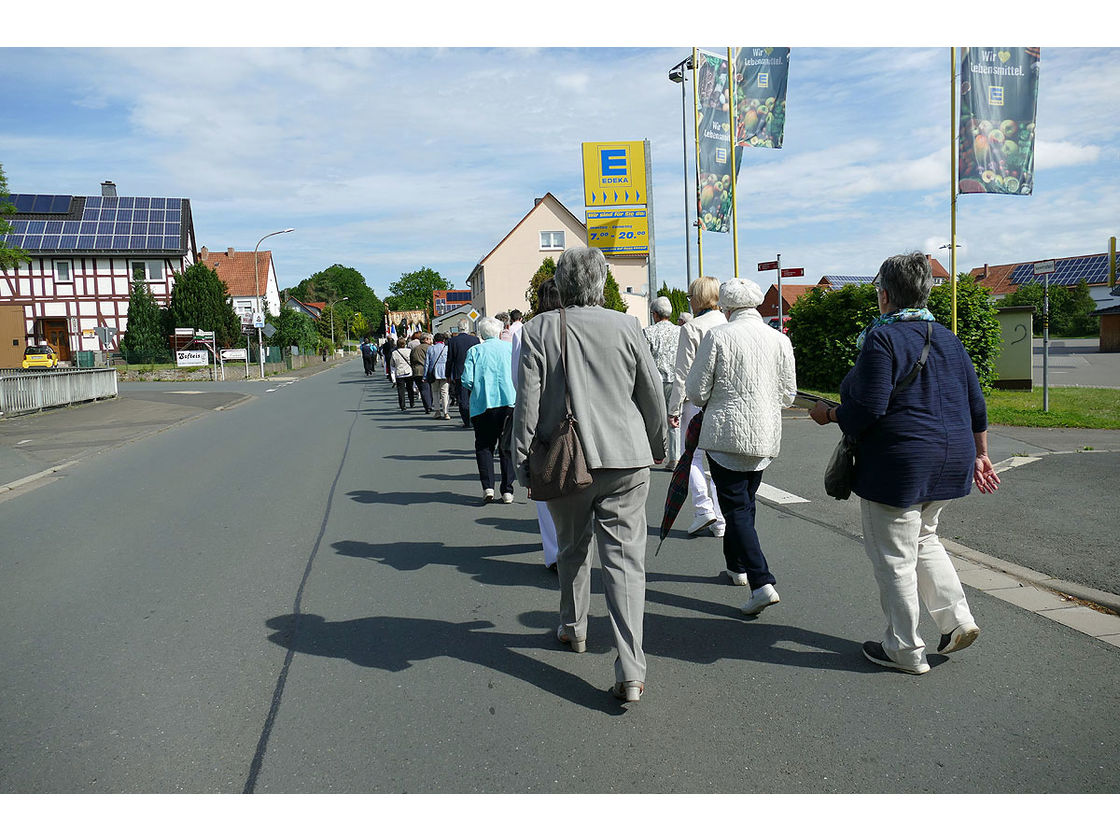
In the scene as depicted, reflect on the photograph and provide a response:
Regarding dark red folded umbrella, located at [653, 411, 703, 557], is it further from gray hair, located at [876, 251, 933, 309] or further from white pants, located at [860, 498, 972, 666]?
gray hair, located at [876, 251, 933, 309]

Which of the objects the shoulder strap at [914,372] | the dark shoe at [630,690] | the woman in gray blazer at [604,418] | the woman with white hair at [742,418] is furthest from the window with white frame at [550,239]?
the dark shoe at [630,690]

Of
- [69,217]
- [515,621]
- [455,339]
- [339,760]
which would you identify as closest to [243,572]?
[515,621]

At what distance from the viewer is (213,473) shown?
10.9m

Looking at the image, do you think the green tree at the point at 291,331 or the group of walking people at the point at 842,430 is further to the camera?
the green tree at the point at 291,331

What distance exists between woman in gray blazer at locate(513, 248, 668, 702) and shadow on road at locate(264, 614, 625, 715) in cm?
42

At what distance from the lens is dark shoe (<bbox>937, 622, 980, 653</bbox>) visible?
13.1ft

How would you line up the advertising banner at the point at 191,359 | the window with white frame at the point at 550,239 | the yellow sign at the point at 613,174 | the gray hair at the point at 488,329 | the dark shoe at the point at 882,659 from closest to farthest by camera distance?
the dark shoe at the point at 882,659 < the gray hair at the point at 488,329 < the yellow sign at the point at 613,174 < the advertising banner at the point at 191,359 < the window with white frame at the point at 550,239

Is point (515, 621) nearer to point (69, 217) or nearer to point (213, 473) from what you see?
point (213, 473)

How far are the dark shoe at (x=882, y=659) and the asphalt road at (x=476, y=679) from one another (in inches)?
3.1

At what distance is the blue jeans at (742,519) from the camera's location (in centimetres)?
477

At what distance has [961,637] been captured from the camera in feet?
13.1

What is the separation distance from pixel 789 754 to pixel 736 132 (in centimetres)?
1596

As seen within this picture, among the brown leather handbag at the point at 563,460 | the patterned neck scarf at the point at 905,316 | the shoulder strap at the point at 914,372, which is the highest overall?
the patterned neck scarf at the point at 905,316

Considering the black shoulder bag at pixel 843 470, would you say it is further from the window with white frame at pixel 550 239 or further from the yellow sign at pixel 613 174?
the window with white frame at pixel 550 239
